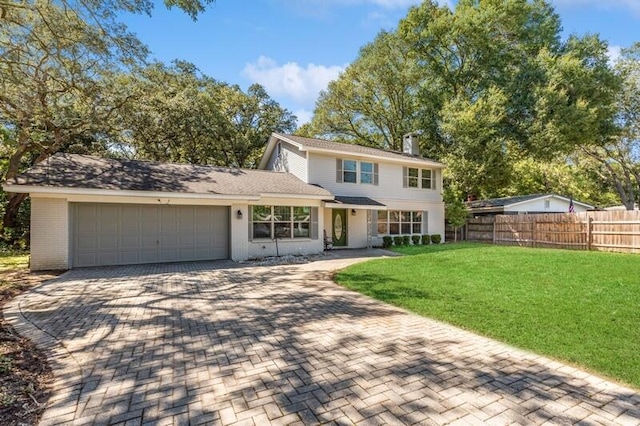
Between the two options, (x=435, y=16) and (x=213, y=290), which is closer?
(x=213, y=290)

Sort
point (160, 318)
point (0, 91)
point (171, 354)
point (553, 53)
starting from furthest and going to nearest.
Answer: point (553, 53) < point (0, 91) < point (160, 318) < point (171, 354)

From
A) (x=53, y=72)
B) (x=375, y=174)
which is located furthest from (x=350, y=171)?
(x=53, y=72)

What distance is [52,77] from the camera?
461 inches

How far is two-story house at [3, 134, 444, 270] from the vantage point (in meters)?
10.5

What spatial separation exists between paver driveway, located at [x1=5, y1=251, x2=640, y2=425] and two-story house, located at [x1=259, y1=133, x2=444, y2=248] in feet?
32.1

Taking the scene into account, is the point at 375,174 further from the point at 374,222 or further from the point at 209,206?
the point at 209,206

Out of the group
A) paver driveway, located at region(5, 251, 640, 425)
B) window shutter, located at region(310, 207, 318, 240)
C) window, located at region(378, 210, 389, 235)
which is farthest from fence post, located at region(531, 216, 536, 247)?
paver driveway, located at region(5, 251, 640, 425)

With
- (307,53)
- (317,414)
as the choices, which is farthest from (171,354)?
(307,53)

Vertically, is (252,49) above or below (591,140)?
above

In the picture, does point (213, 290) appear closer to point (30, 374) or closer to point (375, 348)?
point (30, 374)

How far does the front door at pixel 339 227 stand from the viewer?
16812 millimetres

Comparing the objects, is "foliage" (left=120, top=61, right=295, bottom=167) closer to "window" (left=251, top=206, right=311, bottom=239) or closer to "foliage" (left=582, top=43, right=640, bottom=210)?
"window" (left=251, top=206, right=311, bottom=239)

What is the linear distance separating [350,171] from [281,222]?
511 centimetres

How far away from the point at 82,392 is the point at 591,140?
28.8m
